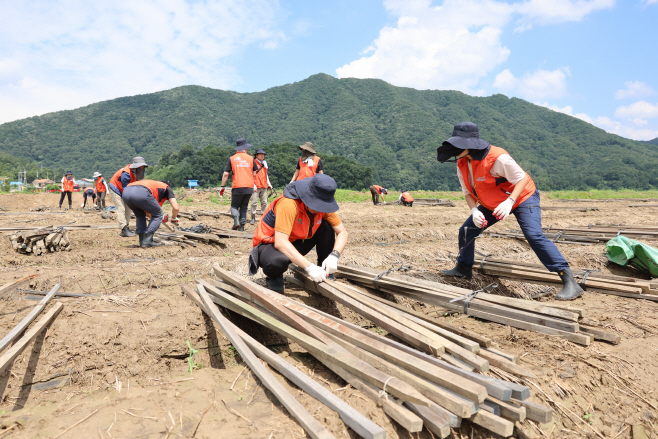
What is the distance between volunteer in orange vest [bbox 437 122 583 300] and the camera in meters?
3.55

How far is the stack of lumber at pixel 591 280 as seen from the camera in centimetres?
374

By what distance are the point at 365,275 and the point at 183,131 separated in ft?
276

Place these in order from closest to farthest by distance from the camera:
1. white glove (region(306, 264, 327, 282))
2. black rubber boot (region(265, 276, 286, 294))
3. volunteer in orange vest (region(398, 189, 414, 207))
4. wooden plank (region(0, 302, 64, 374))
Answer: wooden plank (region(0, 302, 64, 374)) → white glove (region(306, 264, 327, 282)) → black rubber boot (region(265, 276, 286, 294)) → volunteer in orange vest (region(398, 189, 414, 207))

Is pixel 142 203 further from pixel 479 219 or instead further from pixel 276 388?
pixel 479 219

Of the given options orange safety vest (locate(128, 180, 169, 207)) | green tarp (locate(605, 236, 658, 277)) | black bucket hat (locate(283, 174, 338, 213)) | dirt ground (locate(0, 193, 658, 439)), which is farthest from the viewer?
orange safety vest (locate(128, 180, 169, 207))

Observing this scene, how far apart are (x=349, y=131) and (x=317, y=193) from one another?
73.5 meters

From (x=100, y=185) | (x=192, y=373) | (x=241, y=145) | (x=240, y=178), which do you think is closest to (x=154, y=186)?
(x=240, y=178)

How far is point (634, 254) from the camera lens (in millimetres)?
4695

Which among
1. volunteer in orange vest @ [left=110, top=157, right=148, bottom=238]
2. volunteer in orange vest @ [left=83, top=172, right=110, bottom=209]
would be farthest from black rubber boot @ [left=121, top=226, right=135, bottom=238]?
volunteer in orange vest @ [left=83, top=172, right=110, bottom=209]

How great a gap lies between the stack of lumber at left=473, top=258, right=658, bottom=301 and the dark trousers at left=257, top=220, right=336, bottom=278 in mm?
2078

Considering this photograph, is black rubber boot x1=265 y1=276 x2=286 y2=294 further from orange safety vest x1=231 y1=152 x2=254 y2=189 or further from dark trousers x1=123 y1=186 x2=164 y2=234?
orange safety vest x1=231 y1=152 x2=254 y2=189

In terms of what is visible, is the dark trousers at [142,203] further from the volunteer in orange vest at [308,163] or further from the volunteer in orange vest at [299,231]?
the volunteer in orange vest at [299,231]

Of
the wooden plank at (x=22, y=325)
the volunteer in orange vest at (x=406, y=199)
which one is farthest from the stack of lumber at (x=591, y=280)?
the volunteer in orange vest at (x=406, y=199)

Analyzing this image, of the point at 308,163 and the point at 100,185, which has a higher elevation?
the point at 308,163
